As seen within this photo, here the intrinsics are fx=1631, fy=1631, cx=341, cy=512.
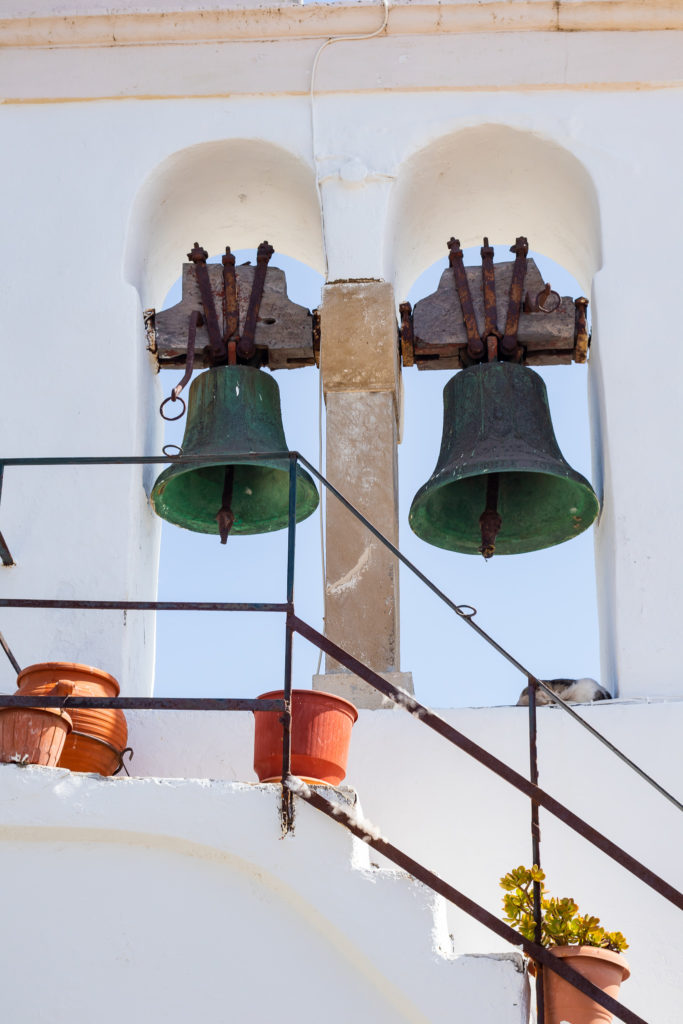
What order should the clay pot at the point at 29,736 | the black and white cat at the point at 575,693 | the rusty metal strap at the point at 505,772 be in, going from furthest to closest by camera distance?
the black and white cat at the point at 575,693
the clay pot at the point at 29,736
the rusty metal strap at the point at 505,772

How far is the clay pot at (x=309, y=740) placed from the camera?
15.1 ft

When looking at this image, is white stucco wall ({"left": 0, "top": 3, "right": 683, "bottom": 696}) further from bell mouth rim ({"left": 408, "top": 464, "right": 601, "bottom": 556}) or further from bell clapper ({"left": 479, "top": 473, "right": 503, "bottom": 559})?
bell clapper ({"left": 479, "top": 473, "right": 503, "bottom": 559})

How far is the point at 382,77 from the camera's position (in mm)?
6793

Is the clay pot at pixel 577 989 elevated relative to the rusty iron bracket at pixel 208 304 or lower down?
lower down

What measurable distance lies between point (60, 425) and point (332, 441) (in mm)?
1036

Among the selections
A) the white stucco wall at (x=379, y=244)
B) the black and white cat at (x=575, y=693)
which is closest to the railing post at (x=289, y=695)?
the white stucco wall at (x=379, y=244)

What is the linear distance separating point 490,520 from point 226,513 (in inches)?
38.9

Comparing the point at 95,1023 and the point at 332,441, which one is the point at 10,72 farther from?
the point at 95,1023

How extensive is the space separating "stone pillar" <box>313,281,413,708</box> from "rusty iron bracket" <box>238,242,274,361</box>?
29 cm

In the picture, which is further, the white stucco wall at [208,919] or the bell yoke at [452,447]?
the bell yoke at [452,447]

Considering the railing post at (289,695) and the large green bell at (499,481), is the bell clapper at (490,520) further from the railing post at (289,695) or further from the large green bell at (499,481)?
the railing post at (289,695)

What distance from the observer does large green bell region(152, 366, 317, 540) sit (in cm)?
616

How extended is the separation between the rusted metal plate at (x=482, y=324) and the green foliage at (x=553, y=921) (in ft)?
8.33

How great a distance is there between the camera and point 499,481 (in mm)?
6215
